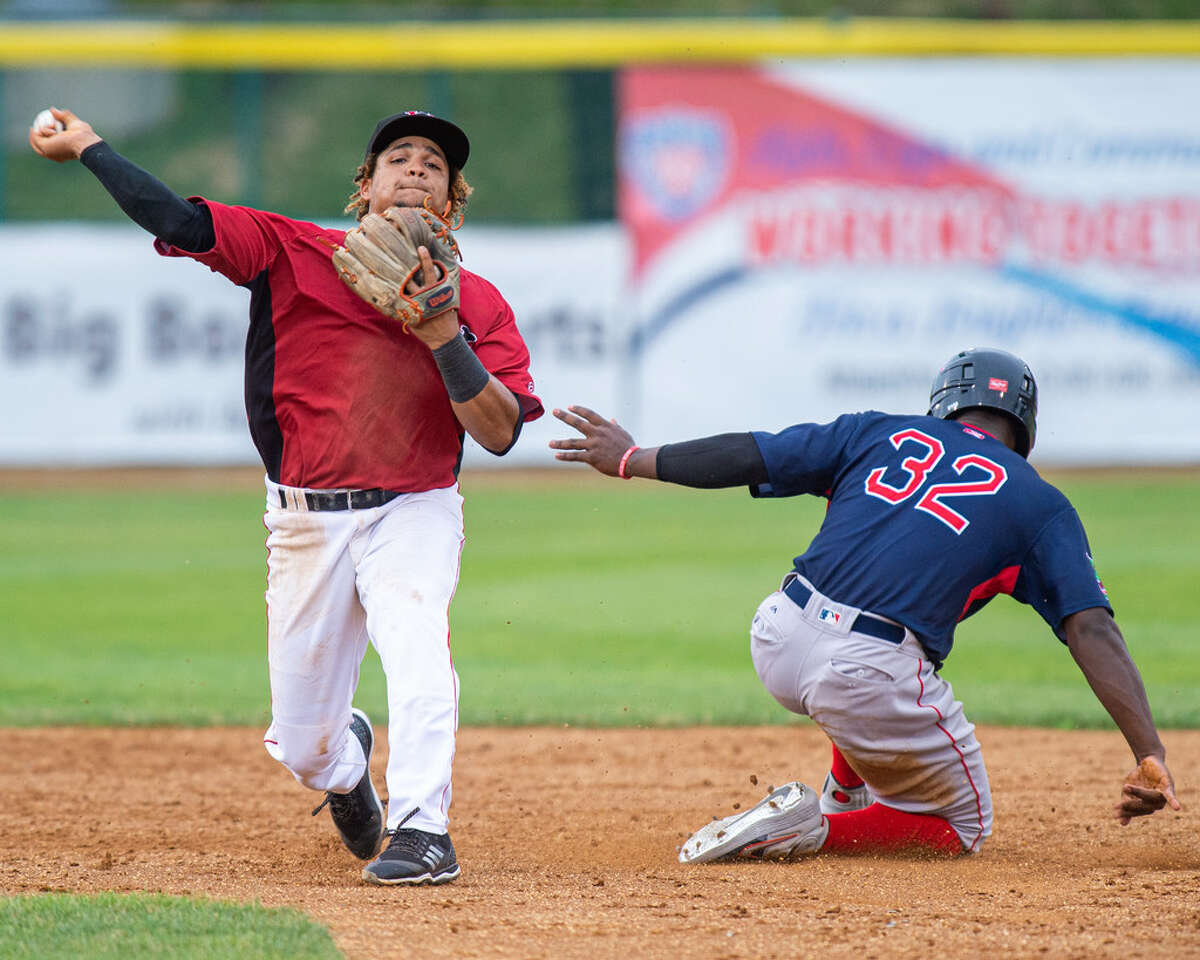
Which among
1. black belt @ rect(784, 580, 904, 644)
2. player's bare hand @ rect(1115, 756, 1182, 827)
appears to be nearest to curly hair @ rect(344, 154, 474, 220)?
black belt @ rect(784, 580, 904, 644)

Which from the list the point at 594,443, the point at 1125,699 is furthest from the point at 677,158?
the point at 1125,699

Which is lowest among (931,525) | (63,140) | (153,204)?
(931,525)

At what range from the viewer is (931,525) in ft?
12.2

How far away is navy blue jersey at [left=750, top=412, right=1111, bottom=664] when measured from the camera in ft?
12.1

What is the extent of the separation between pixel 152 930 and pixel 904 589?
1.91 meters

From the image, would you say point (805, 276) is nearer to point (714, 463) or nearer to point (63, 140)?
point (714, 463)

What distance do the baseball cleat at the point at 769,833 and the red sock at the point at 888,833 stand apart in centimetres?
10

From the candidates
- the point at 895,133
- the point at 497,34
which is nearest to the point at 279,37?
the point at 497,34

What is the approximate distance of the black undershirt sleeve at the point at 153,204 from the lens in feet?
11.8

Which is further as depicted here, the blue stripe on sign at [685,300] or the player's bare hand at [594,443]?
the blue stripe on sign at [685,300]

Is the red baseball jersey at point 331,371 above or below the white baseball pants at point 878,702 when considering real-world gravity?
above

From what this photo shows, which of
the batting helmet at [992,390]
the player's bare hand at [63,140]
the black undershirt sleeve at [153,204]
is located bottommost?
the batting helmet at [992,390]

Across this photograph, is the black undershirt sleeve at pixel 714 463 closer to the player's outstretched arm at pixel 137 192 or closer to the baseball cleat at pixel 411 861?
the baseball cleat at pixel 411 861

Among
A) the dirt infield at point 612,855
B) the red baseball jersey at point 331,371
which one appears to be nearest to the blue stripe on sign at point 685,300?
the dirt infield at point 612,855
